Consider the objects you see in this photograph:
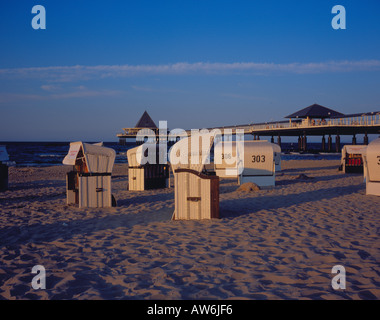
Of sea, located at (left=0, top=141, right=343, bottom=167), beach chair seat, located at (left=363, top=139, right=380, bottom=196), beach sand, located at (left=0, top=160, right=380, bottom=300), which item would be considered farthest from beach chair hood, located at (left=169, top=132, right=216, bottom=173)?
sea, located at (left=0, top=141, right=343, bottom=167)

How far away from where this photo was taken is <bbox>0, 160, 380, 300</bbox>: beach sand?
3.90 metres

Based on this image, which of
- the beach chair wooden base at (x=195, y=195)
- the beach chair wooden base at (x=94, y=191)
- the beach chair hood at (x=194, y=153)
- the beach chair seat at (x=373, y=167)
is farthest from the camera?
the beach chair seat at (x=373, y=167)

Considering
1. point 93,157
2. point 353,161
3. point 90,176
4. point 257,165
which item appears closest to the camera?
point 90,176

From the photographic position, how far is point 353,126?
49.1 meters

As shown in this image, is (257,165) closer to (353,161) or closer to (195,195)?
(195,195)

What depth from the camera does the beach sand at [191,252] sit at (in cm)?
390

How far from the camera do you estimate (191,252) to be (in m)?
5.38

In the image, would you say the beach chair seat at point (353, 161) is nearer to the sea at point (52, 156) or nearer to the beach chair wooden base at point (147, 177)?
the beach chair wooden base at point (147, 177)

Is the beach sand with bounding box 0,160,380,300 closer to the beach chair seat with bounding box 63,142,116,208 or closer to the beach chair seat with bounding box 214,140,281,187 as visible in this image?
the beach chair seat with bounding box 63,142,116,208

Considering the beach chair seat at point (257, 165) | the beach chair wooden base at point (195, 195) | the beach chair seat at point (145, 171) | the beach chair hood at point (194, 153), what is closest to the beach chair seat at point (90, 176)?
the beach chair hood at point (194, 153)

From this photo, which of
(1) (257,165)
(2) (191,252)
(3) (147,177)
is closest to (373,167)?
(1) (257,165)
